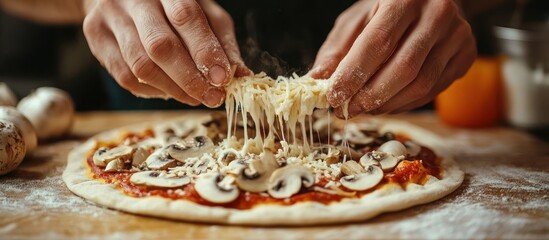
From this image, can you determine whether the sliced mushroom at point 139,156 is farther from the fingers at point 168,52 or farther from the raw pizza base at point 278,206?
the fingers at point 168,52

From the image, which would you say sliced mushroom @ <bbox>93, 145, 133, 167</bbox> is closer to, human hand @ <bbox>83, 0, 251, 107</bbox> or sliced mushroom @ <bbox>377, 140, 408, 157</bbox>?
human hand @ <bbox>83, 0, 251, 107</bbox>

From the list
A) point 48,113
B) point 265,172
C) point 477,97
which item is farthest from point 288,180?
point 477,97

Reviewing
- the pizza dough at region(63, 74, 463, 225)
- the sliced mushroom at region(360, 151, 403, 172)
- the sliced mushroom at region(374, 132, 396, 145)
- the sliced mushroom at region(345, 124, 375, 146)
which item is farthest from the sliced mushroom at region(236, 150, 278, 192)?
the sliced mushroom at region(374, 132, 396, 145)

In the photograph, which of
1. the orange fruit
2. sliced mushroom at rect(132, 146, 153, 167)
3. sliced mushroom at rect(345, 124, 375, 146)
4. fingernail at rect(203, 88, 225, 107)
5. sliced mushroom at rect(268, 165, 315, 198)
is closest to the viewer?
sliced mushroom at rect(268, 165, 315, 198)

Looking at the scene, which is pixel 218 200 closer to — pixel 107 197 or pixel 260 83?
pixel 107 197

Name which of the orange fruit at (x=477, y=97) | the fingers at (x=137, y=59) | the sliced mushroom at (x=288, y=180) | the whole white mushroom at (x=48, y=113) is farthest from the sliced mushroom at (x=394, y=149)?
the whole white mushroom at (x=48, y=113)

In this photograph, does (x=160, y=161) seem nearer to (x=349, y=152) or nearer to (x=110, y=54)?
(x=110, y=54)

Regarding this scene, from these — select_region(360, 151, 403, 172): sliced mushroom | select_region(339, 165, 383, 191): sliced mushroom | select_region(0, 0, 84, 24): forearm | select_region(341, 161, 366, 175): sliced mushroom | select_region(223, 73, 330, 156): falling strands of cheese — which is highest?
select_region(0, 0, 84, 24): forearm
